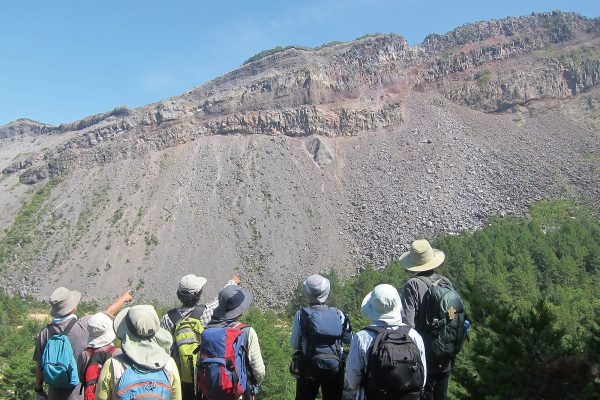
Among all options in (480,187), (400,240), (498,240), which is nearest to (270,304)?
(400,240)

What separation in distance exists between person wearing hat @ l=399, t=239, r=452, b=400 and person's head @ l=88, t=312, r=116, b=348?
338cm

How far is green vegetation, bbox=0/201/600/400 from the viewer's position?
5.68 m

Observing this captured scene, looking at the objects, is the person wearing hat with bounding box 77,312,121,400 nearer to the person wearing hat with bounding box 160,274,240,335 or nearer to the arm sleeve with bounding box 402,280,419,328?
the person wearing hat with bounding box 160,274,240,335

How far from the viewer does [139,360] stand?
4.11 metres

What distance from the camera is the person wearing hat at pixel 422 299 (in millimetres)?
5363

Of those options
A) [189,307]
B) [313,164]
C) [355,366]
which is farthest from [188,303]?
[313,164]

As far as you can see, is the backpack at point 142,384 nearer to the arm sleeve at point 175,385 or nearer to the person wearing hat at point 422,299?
the arm sleeve at point 175,385

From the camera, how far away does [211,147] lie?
70.4m

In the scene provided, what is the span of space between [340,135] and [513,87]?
32.8 meters

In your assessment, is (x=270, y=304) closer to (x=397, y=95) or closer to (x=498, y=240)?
(x=498, y=240)

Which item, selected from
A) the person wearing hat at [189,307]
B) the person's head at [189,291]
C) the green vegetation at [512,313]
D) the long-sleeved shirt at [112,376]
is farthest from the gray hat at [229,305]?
the green vegetation at [512,313]

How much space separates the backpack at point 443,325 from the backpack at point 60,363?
4.11 meters

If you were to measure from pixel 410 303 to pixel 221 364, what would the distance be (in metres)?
2.27

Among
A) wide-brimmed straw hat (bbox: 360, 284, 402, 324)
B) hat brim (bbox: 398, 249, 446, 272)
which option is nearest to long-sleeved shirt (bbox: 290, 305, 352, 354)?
wide-brimmed straw hat (bbox: 360, 284, 402, 324)
